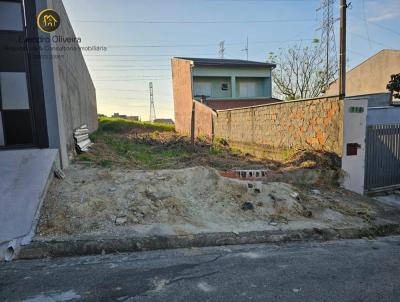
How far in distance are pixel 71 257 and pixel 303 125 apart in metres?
7.74

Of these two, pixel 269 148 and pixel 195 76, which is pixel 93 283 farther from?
pixel 195 76

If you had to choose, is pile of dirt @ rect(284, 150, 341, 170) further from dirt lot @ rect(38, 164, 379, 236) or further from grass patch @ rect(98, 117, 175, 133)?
grass patch @ rect(98, 117, 175, 133)

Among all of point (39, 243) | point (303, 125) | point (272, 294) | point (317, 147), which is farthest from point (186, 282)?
point (303, 125)

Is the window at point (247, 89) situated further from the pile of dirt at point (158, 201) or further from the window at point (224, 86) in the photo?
the pile of dirt at point (158, 201)

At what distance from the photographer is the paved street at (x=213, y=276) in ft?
9.34

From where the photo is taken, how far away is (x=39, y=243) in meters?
3.90

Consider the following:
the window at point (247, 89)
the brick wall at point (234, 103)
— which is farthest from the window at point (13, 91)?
the window at point (247, 89)

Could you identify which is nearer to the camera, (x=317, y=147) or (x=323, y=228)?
(x=323, y=228)

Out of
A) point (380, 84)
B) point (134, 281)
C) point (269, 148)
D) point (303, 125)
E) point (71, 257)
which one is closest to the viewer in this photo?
point (134, 281)

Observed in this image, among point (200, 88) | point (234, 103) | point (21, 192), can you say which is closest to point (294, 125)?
point (21, 192)

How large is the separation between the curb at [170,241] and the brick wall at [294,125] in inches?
130

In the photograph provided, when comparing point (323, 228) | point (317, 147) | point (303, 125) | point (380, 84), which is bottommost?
point (323, 228)

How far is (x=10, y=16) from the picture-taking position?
5.96m

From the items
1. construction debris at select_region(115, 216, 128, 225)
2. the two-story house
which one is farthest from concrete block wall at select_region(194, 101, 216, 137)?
construction debris at select_region(115, 216, 128, 225)
